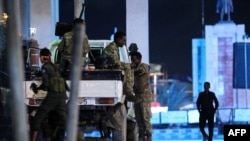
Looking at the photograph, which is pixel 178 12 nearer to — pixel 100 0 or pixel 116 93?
pixel 100 0

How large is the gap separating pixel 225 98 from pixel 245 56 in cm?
261

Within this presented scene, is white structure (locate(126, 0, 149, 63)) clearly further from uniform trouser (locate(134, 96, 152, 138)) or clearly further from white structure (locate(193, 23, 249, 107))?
uniform trouser (locate(134, 96, 152, 138))

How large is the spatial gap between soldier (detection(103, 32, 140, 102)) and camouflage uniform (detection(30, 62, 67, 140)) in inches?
51.7

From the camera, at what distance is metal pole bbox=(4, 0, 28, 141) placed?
11.3 feet

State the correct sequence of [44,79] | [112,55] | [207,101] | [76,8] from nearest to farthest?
[44,79] < [112,55] < [207,101] < [76,8]

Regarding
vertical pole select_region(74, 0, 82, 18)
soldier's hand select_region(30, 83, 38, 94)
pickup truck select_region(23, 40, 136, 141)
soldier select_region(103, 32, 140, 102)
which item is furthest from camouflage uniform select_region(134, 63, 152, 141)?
vertical pole select_region(74, 0, 82, 18)

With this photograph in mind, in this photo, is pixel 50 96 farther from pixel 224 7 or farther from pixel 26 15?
pixel 224 7

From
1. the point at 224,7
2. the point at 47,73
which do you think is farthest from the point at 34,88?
the point at 224,7

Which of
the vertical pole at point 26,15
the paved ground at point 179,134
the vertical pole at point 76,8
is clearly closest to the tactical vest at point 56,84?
the vertical pole at point 76,8

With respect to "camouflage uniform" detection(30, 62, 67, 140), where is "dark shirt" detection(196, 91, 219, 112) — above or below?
below

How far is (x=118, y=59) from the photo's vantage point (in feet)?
33.3

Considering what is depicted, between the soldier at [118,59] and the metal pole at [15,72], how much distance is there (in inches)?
255

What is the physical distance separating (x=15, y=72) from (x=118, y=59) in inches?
264

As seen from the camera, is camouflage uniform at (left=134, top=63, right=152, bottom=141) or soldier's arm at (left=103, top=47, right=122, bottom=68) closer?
soldier's arm at (left=103, top=47, right=122, bottom=68)
